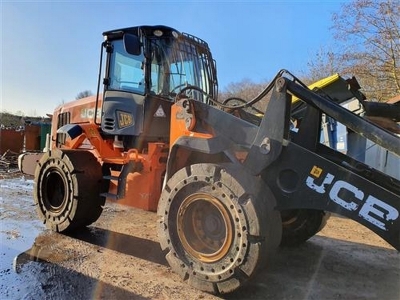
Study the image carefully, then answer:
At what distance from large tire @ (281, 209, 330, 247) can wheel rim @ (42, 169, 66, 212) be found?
3175 mm

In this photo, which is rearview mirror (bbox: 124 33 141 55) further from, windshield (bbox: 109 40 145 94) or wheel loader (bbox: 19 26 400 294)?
windshield (bbox: 109 40 145 94)

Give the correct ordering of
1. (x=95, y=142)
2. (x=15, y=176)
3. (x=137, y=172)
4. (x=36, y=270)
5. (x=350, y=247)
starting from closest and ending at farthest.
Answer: (x=36, y=270)
(x=137, y=172)
(x=350, y=247)
(x=95, y=142)
(x=15, y=176)

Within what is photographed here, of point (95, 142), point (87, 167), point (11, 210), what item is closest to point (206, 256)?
point (87, 167)

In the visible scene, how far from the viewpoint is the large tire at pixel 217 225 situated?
3201mm

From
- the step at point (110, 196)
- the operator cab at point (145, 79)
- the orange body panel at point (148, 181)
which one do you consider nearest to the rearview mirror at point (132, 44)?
the operator cab at point (145, 79)

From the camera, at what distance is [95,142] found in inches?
234

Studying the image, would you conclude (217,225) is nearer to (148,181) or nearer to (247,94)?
(148,181)

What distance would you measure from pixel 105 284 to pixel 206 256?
1070 mm

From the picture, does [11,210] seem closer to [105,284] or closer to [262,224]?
[105,284]

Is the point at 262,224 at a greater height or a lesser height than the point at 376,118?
lesser

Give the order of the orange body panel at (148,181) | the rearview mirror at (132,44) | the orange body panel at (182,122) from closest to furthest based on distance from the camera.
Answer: the orange body panel at (182,122)
the orange body panel at (148,181)
the rearview mirror at (132,44)

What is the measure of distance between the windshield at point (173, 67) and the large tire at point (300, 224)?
2.03 metres

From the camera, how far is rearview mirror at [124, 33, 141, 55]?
4955 mm

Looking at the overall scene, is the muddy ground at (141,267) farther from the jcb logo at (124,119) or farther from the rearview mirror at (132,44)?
the rearview mirror at (132,44)
